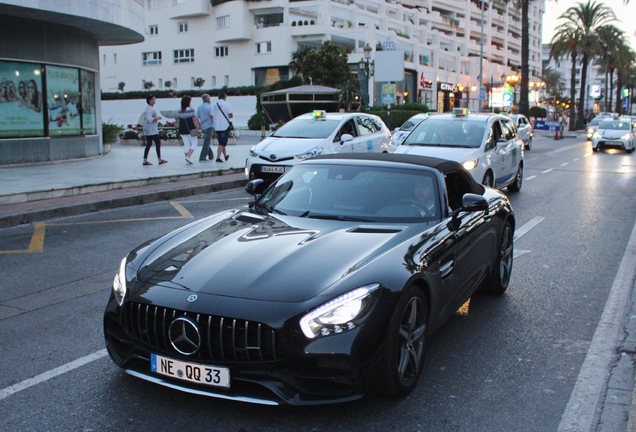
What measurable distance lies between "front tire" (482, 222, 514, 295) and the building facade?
12922mm

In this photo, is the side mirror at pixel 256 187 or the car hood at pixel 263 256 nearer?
the car hood at pixel 263 256

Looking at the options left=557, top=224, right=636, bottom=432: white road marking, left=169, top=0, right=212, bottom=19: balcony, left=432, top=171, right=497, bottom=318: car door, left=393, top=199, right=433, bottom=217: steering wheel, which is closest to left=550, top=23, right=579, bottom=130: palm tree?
left=169, top=0, right=212, bottom=19: balcony

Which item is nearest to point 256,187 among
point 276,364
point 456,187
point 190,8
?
point 456,187

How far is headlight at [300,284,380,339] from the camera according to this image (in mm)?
3572

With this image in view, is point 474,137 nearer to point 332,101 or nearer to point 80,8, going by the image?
point 80,8

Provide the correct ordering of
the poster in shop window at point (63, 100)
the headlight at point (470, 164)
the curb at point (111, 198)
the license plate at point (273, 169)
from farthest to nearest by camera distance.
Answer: the poster in shop window at point (63, 100)
the license plate at point (273, 169)
the headlight at point (470, 164)
the curb at point (111, 198)

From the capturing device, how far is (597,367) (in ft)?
15.7

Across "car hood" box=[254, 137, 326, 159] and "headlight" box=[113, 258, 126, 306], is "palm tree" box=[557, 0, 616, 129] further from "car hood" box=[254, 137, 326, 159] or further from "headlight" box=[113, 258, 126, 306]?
"headlight" box=[113, 258, 126, 306]

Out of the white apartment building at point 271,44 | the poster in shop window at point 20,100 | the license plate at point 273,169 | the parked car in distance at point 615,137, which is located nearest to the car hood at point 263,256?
the license plate at point 273,169

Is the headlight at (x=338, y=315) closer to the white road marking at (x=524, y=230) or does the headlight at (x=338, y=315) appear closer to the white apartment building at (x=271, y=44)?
the white road marking at (x=524, y=230)

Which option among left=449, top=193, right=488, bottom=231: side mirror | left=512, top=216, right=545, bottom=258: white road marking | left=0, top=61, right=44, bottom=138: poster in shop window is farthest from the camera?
left=0, top=61, right=44, bottom=138: poster in shop window

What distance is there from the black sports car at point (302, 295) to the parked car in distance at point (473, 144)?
7553mm

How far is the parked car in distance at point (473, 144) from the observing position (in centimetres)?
1271

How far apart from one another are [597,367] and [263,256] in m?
2.55
